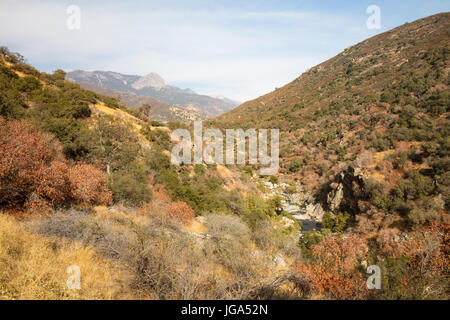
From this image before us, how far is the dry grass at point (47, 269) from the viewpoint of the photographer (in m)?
3.46

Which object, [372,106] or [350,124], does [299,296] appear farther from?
[372,106]

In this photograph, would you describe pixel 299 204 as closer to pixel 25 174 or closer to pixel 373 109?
pixel 373 109

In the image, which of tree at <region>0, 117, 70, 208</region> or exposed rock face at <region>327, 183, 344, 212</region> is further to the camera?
exposed rock face at <region>327, 183, 344, 212</region>

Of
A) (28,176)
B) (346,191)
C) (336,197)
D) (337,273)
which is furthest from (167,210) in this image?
(346,191)

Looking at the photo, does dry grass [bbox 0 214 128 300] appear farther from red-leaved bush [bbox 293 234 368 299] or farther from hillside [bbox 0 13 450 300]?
red-leaved bush [bbox 293 234 368 299]

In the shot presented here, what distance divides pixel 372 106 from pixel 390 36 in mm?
44567

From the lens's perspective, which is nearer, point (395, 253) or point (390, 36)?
point (395, 253)

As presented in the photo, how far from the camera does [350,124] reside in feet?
116

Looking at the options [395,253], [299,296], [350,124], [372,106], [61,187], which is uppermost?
[372,106]

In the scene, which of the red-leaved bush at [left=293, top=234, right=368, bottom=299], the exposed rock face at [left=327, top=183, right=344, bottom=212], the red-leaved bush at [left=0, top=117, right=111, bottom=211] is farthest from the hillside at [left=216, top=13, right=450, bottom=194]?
the red-leaved bush at [left=0, top=117, right=111, bottom=211]

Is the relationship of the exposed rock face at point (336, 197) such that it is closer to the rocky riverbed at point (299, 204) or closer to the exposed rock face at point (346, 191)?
the exposed rock face at point (346, 191)

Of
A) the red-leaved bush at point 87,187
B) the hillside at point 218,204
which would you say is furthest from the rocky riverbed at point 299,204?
the red-leaved bush at point 87,187

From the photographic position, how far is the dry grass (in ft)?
11.3
